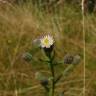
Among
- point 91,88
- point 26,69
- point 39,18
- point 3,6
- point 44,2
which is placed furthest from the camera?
point 44,2

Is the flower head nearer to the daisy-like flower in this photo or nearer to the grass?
the daisy-like flower

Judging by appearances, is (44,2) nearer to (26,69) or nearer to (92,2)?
(92,2)

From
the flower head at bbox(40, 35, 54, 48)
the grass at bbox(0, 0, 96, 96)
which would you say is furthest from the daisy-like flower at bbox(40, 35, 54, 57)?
the grass at bbox(0, 0, 96, 96)

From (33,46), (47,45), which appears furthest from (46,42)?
(33,46)

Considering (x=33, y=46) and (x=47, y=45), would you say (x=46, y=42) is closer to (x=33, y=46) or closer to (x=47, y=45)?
(x=47, y=45)

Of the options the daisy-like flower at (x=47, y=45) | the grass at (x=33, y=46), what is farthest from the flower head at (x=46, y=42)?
the grass at (x=33, y=46)

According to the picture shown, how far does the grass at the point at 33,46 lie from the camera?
138 inches

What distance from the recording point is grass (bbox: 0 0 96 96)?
11.5 feet

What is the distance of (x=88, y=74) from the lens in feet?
11.7

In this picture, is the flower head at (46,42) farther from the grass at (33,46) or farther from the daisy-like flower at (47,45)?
the grass at (33,46)

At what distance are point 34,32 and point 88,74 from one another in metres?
0.99

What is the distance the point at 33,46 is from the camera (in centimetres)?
344

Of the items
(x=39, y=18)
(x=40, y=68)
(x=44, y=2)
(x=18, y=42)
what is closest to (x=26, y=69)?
(x=40, y=68)

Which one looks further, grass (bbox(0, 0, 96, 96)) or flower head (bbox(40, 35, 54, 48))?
grass (bbox(0, 0, 96, 96))
